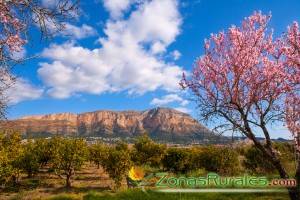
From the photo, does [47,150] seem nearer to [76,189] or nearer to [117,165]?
[76,189]

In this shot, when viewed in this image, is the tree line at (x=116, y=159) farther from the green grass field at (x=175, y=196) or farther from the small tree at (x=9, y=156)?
the green grass field at (x=175, y=196)

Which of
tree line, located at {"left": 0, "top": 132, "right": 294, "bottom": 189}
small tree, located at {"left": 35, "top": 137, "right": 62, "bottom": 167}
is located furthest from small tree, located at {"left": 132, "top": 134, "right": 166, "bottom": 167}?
small tree, located at {"left": 35, "top": 137, "right": 62, "bottom": 167}

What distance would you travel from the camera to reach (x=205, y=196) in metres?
22.9

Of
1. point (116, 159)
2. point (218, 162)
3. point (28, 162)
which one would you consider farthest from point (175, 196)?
point (28, 162)

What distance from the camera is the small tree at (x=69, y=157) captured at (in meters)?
44.8

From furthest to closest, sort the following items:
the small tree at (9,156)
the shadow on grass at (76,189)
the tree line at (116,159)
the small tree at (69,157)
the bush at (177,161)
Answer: the bush at (177,161)
the small tree at (69,157)
the tree line at (116,159)
the shadow on grass at (76,189)
the small tree at (9,156)

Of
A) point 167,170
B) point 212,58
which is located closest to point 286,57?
point 212,58

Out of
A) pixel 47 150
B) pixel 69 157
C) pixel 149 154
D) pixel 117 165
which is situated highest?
pixel 47 150

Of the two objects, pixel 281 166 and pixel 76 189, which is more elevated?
pixel 281 166

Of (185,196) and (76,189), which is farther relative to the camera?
(76,189)

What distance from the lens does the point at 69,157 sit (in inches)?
1773

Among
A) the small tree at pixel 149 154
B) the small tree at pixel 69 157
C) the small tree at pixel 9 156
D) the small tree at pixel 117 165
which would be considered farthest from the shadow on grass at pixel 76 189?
the small tree at pixel 149 154

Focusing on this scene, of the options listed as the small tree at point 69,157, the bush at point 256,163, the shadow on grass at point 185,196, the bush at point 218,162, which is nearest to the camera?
the shadow on grass at point 185,196

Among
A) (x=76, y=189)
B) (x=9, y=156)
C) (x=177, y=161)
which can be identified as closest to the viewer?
(x=76, y=189)
